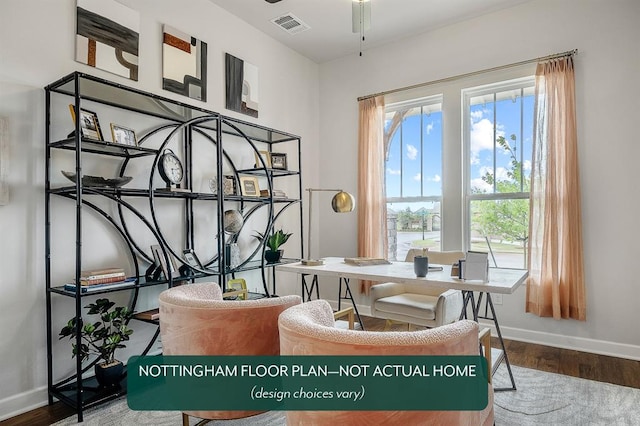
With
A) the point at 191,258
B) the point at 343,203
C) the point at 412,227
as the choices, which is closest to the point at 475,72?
the point at 412,227

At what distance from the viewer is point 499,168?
3.66m

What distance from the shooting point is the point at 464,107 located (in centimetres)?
382

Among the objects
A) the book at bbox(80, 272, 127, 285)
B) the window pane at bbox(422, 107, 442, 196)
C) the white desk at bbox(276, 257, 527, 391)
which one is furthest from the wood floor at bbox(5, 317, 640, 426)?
the window pane at bbox(422, 107, 442, 196)

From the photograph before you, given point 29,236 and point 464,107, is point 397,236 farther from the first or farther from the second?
point 29,236

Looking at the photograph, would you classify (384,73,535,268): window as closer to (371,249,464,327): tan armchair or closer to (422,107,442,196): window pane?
(422,107,442,196): window pane

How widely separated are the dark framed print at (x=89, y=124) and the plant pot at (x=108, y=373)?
1.41m

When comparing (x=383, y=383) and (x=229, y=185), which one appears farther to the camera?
(x=229, y=185)

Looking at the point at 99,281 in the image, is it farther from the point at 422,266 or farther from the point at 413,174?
the point at 413,174

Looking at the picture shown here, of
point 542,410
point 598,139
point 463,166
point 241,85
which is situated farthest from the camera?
point 463,166

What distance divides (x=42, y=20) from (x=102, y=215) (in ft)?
4.15

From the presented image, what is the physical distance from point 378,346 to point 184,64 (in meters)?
2.96

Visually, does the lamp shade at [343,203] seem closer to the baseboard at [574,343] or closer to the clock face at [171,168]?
the clock face at [171,168]

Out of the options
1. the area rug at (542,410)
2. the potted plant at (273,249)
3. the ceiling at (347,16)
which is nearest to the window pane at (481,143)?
the ceiling at (347,16)

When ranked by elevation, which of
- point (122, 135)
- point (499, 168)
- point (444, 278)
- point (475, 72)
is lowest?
point (444, 278)
